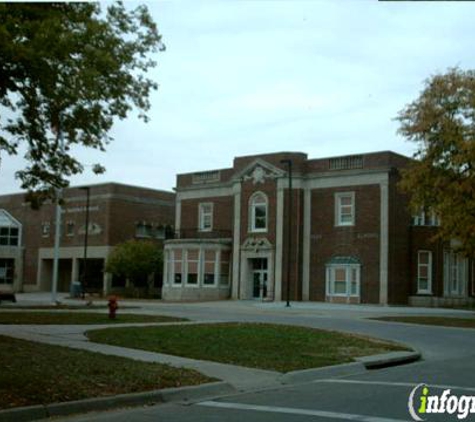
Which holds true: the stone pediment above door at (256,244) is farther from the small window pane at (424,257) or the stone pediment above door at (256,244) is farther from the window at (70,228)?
the window at (70,228)

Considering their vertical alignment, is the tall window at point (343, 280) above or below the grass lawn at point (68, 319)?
above

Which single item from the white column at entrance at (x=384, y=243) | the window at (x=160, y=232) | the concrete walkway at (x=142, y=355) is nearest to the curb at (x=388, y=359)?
the concrete walkway at (x=142, y=355)

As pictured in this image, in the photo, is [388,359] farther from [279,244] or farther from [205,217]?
[205,217]

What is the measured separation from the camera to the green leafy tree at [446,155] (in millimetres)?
30266

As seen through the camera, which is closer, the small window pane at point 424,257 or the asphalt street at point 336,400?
the asphalt street at point 336,400

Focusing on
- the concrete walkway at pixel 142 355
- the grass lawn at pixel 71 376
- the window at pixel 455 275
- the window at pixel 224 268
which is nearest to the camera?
the grass lawn at pixel 71 376

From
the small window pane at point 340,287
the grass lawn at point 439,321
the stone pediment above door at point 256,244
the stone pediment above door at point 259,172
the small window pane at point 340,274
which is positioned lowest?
the grass lawn at point 439,321

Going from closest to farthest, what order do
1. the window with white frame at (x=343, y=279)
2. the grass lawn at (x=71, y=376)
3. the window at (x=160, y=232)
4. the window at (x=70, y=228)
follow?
the grass lawn at (x=71, y=376) → the window with white frame at (x=343, y=279) → the window at (x=70, y=228) → the window at (x=160, y=232)

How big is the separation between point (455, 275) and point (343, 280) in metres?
8.07

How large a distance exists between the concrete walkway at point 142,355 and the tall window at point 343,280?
27.2 metres

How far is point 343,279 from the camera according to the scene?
45875 millimetres

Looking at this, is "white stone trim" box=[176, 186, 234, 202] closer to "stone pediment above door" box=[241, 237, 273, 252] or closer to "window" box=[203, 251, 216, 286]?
"stone pediment above door" box=[241, 237, 273, 252]

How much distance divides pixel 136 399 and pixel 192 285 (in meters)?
40.3

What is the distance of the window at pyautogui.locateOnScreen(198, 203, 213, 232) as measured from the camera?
176 ft
